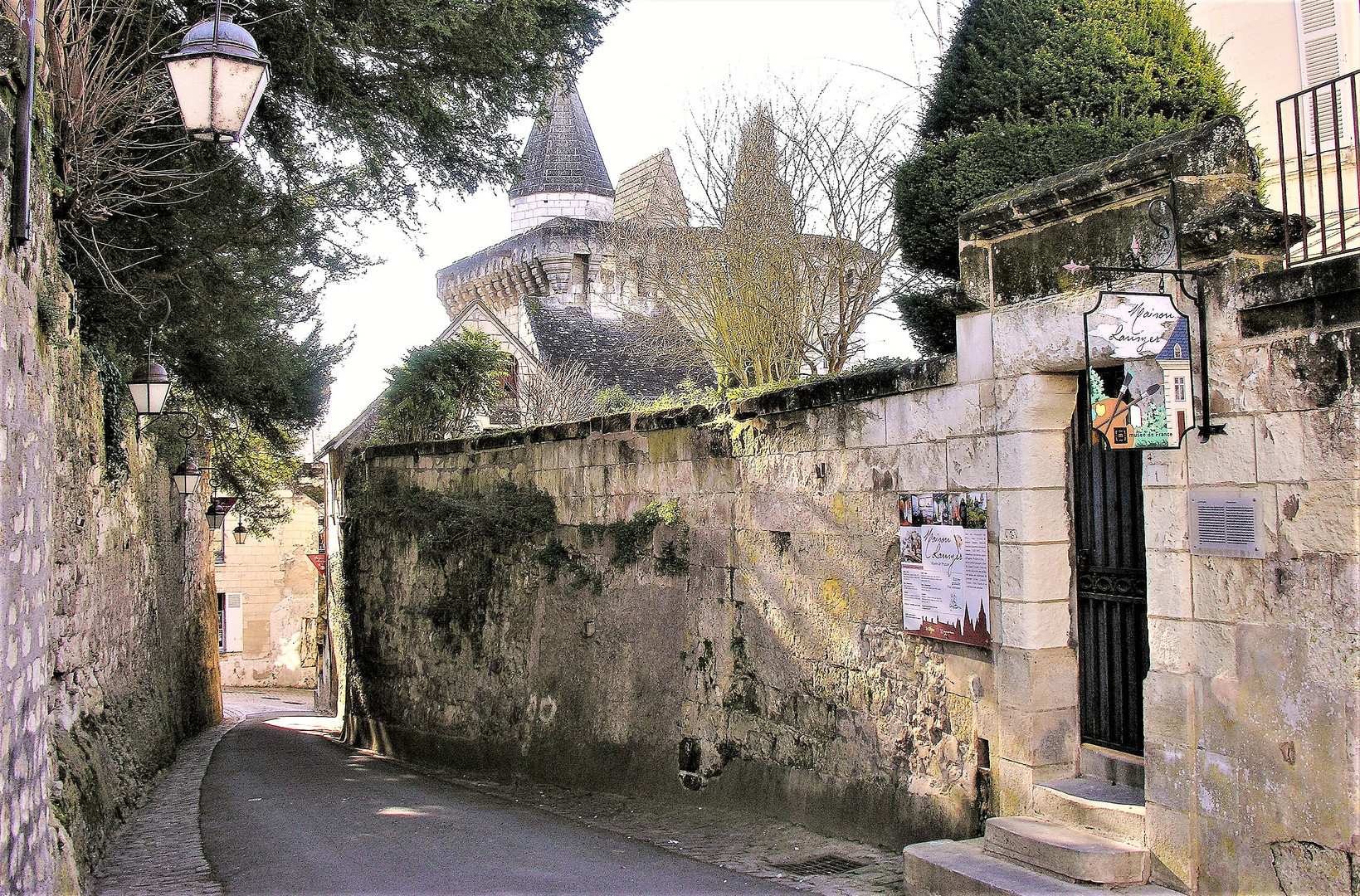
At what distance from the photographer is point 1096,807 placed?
15.5 feet

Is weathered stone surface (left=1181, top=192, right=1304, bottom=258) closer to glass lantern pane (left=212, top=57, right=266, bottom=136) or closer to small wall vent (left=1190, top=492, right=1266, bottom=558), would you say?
small wall vent (left=1190, top=492, right=1266, bottom=558)

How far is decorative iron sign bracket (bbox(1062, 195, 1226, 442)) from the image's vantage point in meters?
4.29

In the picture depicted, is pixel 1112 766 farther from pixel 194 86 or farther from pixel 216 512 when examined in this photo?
pixel 216 512

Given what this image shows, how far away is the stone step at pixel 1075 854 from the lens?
4375 mm

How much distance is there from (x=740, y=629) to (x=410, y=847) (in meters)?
2.69

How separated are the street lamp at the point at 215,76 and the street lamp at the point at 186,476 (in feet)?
30.5

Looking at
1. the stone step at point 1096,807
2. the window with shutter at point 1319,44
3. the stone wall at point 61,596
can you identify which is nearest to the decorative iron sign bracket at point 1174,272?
the stone step at point 1096,807

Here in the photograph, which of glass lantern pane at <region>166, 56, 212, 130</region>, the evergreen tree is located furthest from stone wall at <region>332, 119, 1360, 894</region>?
glass lantern pane at <region>166, 56, 212, 130</region>

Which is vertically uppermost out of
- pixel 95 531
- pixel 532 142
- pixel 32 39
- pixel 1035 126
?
pixel 532 142

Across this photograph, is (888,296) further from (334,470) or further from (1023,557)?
(334,470)

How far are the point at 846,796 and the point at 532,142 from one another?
28.4 metres

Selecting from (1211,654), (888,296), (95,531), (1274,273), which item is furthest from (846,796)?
(888,296)

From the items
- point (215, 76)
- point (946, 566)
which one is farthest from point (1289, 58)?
point (215, 76)

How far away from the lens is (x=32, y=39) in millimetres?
4445
